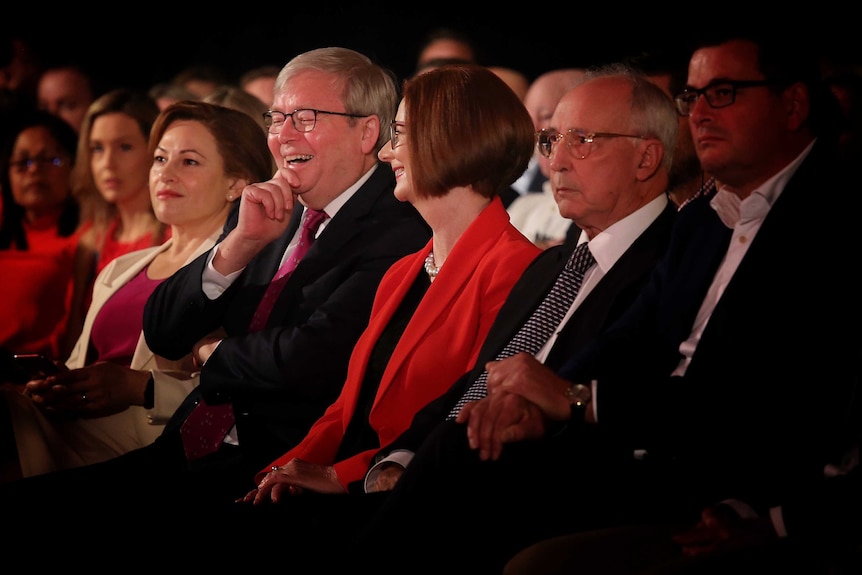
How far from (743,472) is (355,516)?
0.88 metres

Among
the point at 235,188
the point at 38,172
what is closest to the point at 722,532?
the point at 235,188

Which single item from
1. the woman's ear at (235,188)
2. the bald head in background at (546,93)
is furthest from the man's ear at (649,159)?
the bald head in background at (546,93)

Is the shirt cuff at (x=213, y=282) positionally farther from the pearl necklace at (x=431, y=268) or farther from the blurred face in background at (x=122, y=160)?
the blurred face in background at (x=122, y=160)

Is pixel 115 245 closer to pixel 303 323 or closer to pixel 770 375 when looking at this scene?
pixel 303 323

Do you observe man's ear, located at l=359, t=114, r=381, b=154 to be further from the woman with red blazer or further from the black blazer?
the black blazer

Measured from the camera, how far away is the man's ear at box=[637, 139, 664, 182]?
2699 millimetres

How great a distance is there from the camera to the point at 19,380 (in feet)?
12.9

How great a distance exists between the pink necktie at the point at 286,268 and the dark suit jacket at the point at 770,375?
1.48 meters

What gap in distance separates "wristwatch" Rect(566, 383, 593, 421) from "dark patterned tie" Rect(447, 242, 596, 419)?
14.5 inches

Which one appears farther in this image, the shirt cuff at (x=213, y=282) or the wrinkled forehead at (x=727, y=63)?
the shirt cuff at (x=213, y=282)

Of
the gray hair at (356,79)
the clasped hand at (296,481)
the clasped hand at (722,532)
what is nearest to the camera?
the clasped hand at (722,532)

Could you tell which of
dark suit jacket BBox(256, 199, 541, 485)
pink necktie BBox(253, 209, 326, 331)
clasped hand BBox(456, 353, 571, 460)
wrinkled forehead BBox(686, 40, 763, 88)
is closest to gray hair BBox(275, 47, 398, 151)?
pink necktie BBox(253, 209, 326, 331)

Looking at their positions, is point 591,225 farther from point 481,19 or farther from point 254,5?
point 254,5

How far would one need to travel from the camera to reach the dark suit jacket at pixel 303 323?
3.21m
